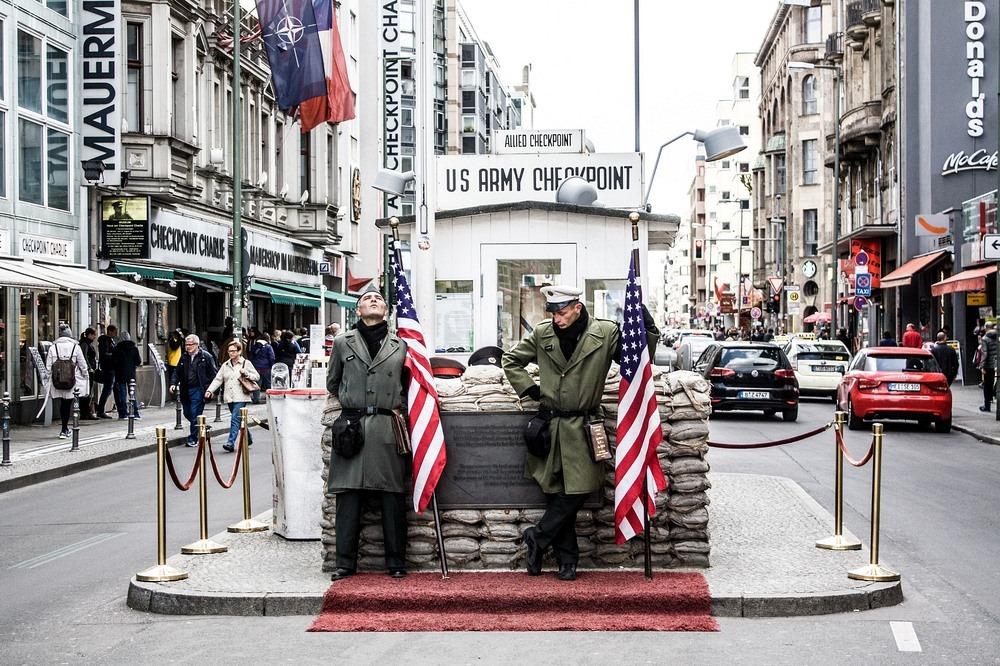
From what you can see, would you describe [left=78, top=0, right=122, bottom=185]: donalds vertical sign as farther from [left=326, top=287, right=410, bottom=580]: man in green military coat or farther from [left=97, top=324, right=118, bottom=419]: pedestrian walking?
[left=326, top=287, right=410, bottom=580]: man in green military coat

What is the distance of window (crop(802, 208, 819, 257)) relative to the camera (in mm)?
82375

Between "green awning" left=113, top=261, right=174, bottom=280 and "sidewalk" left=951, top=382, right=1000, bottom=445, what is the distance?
56.5ft

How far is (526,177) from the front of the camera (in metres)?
15.8

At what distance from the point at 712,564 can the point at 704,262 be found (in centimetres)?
15451

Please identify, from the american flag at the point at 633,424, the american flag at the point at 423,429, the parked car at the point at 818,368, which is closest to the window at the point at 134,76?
the parked car at the point at 818,368

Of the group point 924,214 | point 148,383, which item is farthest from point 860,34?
point 148,383

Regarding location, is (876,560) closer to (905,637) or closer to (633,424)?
(905,637)

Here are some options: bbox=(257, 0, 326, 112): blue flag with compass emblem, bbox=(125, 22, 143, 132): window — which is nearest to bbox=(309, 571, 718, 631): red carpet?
bbox=(257, 0, 326, 112): blue flag with compass emblem

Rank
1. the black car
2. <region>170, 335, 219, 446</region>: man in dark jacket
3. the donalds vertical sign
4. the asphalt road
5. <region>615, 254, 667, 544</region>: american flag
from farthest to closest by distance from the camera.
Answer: the donalds vertical sign, the black car, <region>170, 335, 219, 446</region>: man in dark jacket, <region>615, 254, 667, 544</region>: american flag, the asphalt road

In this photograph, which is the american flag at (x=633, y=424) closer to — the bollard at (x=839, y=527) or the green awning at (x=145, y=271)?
the bollard at (x=839, y=527)

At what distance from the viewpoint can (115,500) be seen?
15.0 m

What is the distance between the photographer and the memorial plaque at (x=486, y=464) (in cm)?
931

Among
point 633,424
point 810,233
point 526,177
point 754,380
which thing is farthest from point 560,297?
point 810,233

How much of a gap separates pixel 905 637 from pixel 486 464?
298cm
